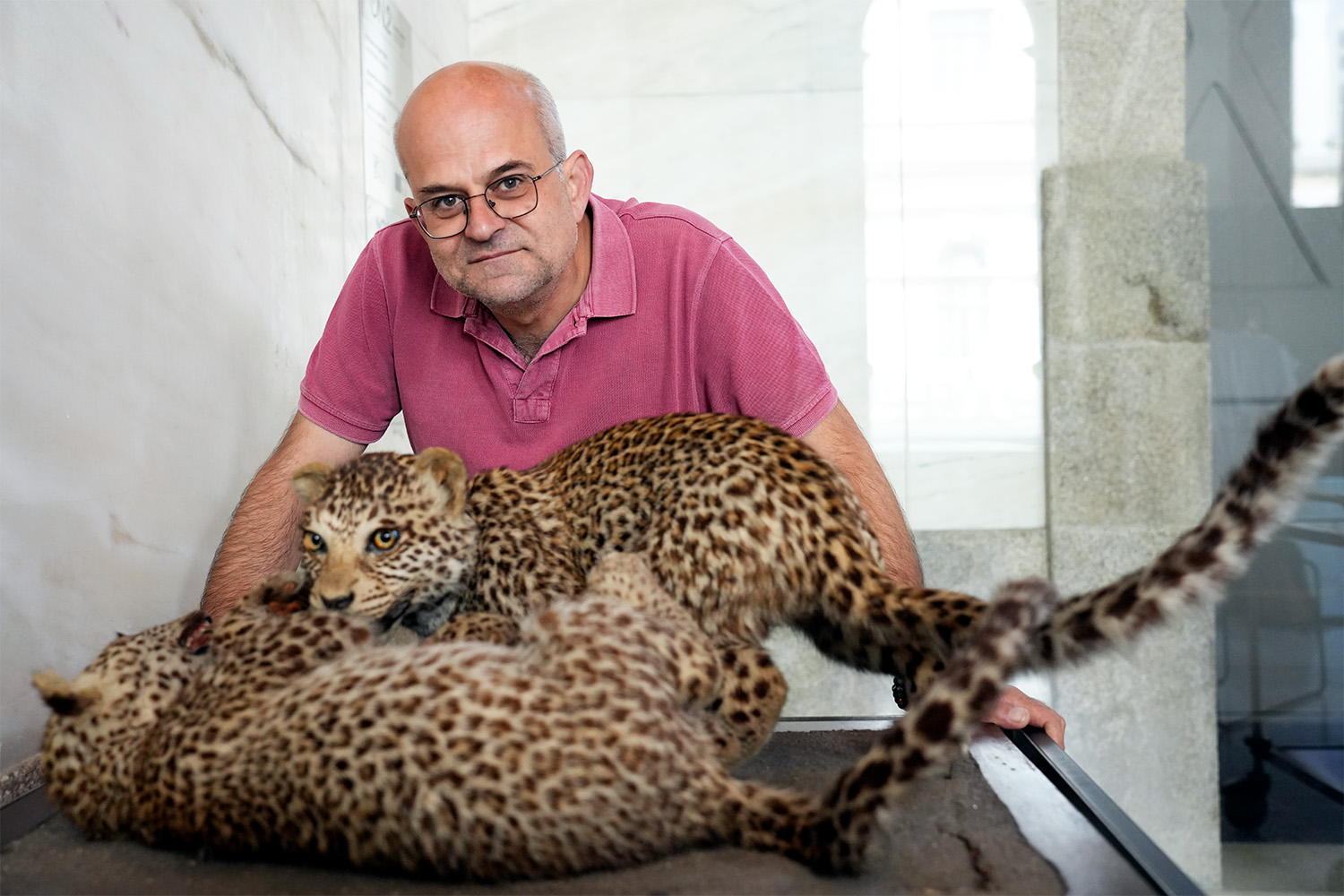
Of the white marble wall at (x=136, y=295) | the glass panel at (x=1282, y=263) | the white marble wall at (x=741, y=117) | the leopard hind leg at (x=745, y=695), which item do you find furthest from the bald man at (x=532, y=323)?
the glass panel at (x=1282, y=263)

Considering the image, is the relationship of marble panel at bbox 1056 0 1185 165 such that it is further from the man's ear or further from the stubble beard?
the stubble beard

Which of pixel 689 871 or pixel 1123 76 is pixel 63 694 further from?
pixel 1123 76

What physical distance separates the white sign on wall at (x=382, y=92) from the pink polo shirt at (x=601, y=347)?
1409 millimetres

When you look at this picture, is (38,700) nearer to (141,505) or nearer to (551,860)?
(141,505)

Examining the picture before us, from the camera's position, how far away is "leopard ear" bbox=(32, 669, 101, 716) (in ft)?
4.05

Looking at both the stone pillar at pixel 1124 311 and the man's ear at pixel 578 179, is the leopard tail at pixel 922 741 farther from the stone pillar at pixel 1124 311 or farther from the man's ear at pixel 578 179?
the stone pillar at pixel 1124 311

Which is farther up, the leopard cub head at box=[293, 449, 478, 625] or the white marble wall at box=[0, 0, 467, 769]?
the white marble wall at box=[0, 0, 467, 769]

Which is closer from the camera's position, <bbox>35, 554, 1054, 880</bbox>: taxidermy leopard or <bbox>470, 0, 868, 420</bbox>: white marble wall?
<bbox>35, 554, 1054, 880</bbox>: taxidermy leopard

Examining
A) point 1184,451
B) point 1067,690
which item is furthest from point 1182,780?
point 1184,451

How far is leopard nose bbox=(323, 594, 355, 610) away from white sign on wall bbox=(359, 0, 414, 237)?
2542mm

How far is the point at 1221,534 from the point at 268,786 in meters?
1.02

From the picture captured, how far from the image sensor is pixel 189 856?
3.90 feet

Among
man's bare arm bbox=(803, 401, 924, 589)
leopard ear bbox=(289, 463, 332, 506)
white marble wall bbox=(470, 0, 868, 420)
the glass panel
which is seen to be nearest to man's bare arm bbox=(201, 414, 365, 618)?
leopard ear bbox=(289, 463, 332, 506)

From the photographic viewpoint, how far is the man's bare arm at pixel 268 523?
202cm
